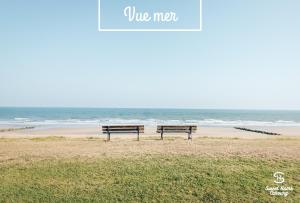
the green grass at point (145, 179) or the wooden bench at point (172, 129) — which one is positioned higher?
the wooden bench at point (172, 129)

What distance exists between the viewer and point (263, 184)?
852cm

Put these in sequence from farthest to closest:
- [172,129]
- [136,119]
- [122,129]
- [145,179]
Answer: [136,119]
[172,129]
[122,129]
[145,179]

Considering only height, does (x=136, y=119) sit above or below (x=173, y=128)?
below

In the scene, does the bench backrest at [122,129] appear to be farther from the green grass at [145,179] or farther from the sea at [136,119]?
the sea at [136,119]

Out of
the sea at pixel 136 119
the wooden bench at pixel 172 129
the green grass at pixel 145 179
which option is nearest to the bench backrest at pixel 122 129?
the wooden bench at pixel 172 129

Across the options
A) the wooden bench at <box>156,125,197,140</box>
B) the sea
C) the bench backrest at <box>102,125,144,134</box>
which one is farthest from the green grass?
the sea

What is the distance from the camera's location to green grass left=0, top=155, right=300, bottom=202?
7.81 m

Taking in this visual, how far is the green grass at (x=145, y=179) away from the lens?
25.6 ft

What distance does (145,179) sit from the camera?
877 centimetres

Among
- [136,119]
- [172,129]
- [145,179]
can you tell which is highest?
[172,129]

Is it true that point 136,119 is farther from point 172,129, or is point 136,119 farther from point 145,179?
point 145,179

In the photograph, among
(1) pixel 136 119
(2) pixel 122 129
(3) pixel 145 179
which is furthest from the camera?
(1) pixel 136 119

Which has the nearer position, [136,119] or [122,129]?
[122,129]

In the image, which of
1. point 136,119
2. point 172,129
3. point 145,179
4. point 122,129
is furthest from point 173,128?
point 136,119
